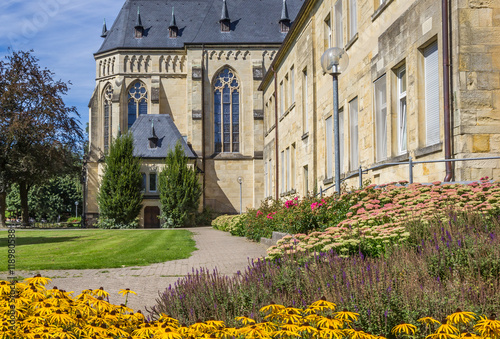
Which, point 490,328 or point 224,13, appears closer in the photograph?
point 490,328

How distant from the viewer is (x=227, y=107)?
176 ft

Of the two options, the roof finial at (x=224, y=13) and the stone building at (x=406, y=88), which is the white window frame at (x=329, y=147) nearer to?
the stone building at (x=406, y=88)

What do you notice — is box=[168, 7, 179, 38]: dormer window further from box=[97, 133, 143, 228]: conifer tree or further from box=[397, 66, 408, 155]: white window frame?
box=[397, 66, 408, 155]: white window frame

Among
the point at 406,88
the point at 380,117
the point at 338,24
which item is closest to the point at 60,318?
the point at 406,88

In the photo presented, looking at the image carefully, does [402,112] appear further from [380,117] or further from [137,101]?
[137,101]

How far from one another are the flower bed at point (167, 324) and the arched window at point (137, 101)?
165ft

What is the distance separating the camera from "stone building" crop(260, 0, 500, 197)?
34.6 feet

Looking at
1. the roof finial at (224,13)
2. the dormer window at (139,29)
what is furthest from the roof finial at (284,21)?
the dormer window at (139,29)

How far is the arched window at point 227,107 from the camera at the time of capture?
53.4 m

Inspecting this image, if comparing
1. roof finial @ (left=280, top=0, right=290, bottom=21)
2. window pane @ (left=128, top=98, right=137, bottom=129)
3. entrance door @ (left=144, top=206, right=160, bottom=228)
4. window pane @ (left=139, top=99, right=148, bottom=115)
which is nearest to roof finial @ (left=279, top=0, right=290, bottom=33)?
roof finial @ (left=280, top=0, right=290, bottom=21)

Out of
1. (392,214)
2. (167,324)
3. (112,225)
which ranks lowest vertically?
(112,225)

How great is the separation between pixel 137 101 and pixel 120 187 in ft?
41.8

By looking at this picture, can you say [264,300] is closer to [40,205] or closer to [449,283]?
[449,283]

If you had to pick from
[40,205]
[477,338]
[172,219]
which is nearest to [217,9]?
[172,219]
